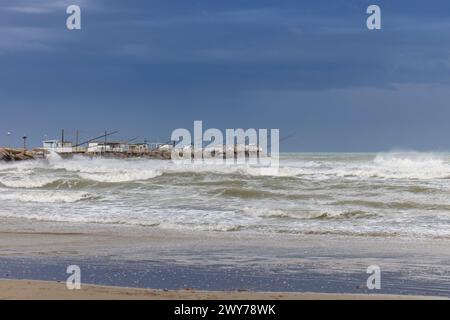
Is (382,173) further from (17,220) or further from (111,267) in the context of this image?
(111,267)

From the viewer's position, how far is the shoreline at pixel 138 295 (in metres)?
7.07

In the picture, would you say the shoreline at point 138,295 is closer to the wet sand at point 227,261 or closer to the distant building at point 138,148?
the wet sand at point 227,261

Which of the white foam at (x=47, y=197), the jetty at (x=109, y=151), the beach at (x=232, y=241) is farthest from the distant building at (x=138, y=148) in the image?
the white foam at (x=47, y=197)

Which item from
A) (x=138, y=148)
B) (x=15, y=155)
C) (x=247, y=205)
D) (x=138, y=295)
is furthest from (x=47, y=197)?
(x=138, y=148)

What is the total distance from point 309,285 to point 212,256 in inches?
104

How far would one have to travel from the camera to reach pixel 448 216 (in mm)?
16719

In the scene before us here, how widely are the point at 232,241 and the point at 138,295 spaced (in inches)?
212

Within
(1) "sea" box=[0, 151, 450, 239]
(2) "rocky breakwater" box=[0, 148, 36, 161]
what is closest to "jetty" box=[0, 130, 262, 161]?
(2) "rocky breakwater" box=[0, 148, 36, 161]

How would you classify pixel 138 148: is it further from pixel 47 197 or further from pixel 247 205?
pixel 247 205

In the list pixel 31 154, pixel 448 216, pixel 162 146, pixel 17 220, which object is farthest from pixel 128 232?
pixel 162 146

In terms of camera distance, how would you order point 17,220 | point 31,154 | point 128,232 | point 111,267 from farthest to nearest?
point 31,154 → point 17,220 → point 128,232 → point 111,267

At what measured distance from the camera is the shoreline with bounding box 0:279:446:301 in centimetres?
707

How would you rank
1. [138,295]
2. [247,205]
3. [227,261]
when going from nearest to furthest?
1. [138,295]
2. [227,261]
3. [247,205]

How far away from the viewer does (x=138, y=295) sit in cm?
720
